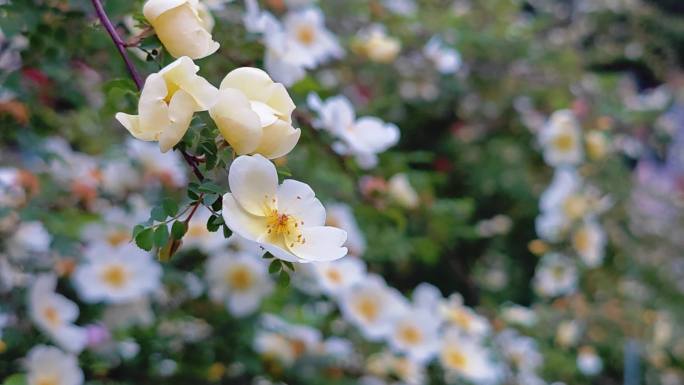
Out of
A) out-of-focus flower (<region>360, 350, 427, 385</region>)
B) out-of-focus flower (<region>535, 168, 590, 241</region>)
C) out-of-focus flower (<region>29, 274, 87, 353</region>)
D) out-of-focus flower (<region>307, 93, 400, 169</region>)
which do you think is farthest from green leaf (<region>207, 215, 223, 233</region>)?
out-of-focus flower (<region>535, 168, 590, 241</region>)

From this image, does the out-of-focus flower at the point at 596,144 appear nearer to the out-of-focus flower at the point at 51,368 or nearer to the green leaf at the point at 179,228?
the out-of-focus flower at the point at 51,368

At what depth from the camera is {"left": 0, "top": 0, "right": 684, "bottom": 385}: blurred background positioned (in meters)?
0.80

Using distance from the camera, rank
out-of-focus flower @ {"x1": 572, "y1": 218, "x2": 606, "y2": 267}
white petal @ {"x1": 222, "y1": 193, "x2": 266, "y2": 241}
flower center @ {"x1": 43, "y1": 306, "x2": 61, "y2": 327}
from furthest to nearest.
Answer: out-of-focus flower @ {"x1": 572, "y1": 218, "x2": 606, "y2": 267}
flower center @ {"x1": 43, "y1": 306, "x2": 61, "y2": 327}
white petal @ {"x1": 222, "y1": 193, "x2": 266, "y2": 241}

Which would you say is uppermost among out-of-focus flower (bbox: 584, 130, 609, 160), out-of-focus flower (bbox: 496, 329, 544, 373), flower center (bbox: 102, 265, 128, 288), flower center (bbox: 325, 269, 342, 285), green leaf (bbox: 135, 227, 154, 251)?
out-of-focus flower (bbox: 584, 130, 609, 160)

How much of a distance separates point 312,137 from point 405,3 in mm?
1367

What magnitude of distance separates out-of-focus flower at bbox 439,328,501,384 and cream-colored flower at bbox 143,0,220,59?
88 cm

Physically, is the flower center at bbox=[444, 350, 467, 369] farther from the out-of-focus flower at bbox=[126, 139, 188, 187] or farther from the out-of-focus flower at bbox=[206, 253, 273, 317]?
the out-of-focus flower at bbox=[126, 139, 188, 187]

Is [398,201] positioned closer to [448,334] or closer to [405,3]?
[448,334]

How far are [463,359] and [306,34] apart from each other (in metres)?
0.57

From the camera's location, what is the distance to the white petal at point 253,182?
418mm

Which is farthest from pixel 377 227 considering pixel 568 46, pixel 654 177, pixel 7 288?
pixel 654 177

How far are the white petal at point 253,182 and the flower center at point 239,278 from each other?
703 millimetres

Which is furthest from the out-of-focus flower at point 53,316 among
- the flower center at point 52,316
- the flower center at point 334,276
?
the flower center at point 334,276

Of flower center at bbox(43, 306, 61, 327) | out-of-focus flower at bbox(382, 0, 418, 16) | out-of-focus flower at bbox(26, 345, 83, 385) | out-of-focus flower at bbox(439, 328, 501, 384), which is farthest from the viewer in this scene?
out-of-focus flower at bbox(382, 0, 418, 16)
